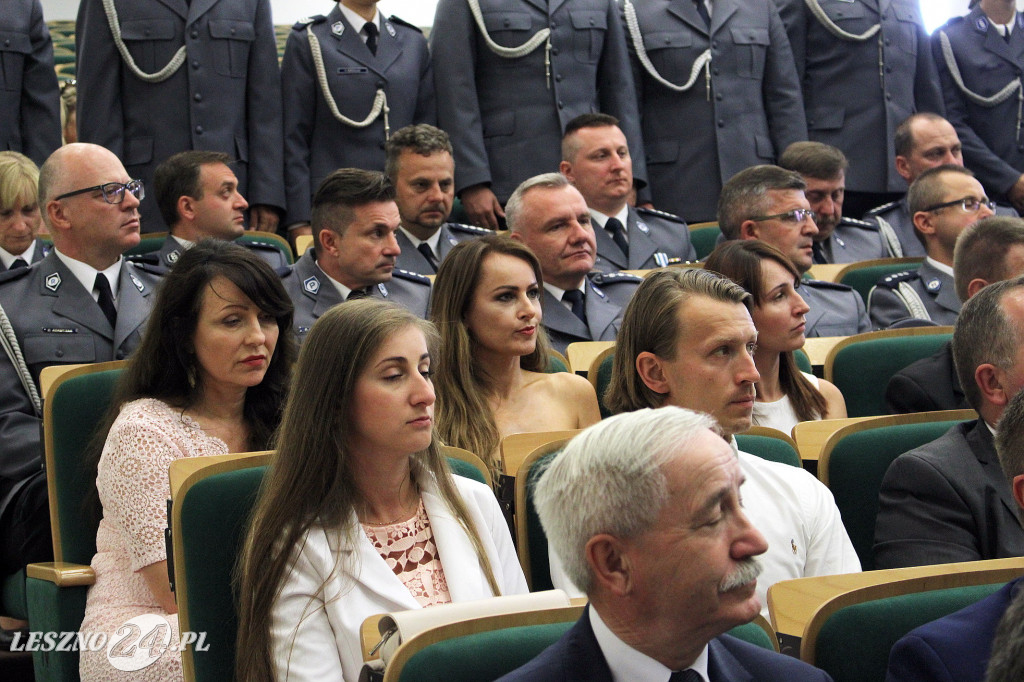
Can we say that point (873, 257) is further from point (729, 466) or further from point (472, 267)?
point (729, 466)

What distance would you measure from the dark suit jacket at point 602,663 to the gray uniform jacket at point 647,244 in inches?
125

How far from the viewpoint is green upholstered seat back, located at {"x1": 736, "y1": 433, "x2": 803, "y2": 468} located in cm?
241

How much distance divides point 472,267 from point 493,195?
2.03 meters

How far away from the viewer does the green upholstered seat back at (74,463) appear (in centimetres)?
252

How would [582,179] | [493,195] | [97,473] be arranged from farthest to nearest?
1. [493,195]
2. [582,179]
3. [97,473]

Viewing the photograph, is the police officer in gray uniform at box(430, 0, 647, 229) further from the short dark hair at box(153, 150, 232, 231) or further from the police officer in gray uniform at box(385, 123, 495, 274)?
the short dark hair at box(153, 150, 232, 231)

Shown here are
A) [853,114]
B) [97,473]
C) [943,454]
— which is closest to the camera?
[943,454]

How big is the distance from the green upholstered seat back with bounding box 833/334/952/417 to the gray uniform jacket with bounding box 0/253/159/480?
1.82 meters

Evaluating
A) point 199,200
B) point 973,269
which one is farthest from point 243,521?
point 199,200

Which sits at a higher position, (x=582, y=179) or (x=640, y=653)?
(x=582, y=179)

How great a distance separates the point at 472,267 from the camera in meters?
3.04

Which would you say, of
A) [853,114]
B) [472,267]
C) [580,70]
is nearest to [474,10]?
[580,70]

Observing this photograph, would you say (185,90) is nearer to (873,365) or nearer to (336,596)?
(873,365)

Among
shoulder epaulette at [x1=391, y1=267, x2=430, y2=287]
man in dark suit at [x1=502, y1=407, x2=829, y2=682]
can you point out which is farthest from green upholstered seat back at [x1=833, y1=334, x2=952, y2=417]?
→ man in dark suit at [x1=502, y1=407, x2=829, y2=682]
